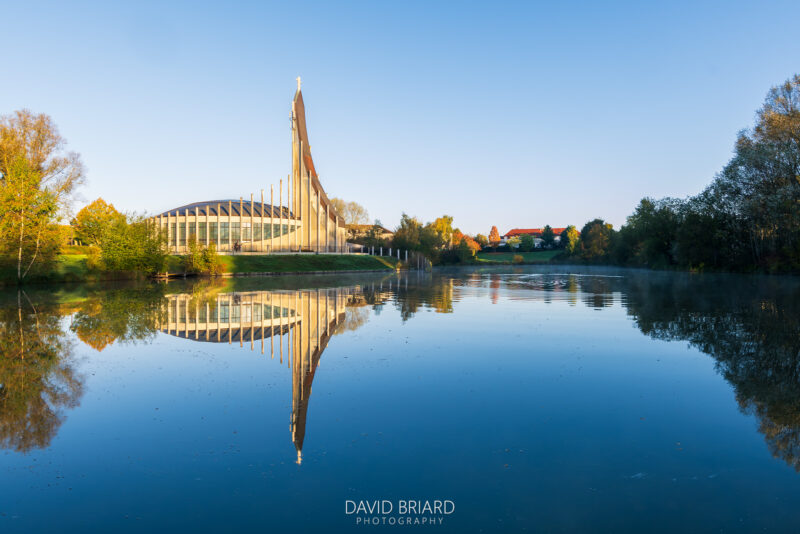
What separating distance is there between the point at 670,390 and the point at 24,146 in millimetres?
52587

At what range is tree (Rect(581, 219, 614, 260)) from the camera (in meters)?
112

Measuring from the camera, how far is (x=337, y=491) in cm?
418

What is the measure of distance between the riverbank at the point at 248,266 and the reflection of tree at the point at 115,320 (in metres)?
15.2

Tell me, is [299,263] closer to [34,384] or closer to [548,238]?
[34,384]

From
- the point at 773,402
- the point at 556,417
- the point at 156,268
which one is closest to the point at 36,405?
the point at 556,417

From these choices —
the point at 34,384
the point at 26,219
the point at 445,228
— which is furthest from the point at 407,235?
the point at 34,384

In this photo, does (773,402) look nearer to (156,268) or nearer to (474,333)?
(474,333)

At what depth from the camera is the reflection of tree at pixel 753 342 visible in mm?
6125

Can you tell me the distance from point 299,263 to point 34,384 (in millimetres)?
47781

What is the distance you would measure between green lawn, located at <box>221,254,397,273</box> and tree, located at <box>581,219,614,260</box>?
206 feet

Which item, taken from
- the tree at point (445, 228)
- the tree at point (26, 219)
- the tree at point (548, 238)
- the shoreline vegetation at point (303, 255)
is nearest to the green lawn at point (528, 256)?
the tree at point (548, 238)

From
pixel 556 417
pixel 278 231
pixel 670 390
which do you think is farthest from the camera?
pixel 278 231

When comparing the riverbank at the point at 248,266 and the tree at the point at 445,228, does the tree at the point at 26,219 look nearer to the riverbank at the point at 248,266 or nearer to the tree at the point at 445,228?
the riverbank at the point at 248,266

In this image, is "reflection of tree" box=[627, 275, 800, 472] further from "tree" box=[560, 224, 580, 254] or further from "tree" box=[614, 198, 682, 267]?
"tree" box=[560, 224, 580, 254]
